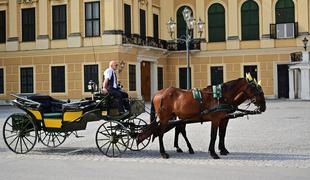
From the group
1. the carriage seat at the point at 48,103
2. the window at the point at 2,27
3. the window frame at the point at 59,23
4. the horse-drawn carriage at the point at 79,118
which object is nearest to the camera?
the horse-drawn carriage at the point at 79,118

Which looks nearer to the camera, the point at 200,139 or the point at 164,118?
the point at 164,118

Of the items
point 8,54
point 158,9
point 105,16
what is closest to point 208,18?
point 158,9

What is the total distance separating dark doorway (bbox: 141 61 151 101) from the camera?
4016 cm

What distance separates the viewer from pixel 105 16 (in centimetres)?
3559

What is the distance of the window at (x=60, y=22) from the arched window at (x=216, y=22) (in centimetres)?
1218

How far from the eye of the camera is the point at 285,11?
41.2 meters

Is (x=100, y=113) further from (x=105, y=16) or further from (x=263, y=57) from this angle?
(x=263, y=57)

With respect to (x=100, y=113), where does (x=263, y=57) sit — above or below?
above

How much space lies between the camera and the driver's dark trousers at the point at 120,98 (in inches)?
481

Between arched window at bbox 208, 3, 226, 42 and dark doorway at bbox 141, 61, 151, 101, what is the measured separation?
5902mm

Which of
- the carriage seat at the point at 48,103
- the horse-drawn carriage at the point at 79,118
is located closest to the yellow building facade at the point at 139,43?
the carriage seat at the point at 48,103

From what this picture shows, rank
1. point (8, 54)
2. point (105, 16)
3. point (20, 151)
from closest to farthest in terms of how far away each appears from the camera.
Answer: point (20, 151)
point (105, 16)
point (8, 54)

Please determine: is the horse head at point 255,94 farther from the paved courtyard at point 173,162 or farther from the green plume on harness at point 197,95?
the paved courtyard at point 173,162

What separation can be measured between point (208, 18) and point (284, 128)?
25760mm
